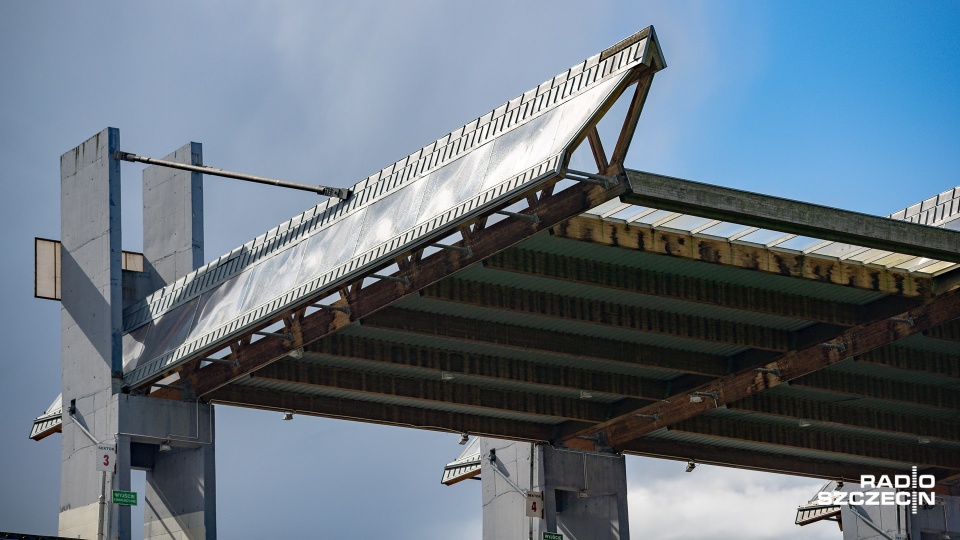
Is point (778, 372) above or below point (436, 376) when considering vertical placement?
below

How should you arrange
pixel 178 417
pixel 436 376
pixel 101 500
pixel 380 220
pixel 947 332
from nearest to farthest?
pixel 380 220, pixel 101 500, pixel 178 417, pixel 947 332, pixel 436 376

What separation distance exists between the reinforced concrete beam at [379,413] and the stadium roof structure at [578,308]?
0.07m

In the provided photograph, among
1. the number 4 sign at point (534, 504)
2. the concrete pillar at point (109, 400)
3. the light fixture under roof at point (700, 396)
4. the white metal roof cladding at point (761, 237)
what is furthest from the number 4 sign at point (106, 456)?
the light fixture under roof at point (700, 396)

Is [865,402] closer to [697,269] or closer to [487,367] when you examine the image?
[487,367]

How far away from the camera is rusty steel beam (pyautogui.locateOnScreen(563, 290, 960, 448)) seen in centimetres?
4200

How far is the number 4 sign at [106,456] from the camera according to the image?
42312 millimetres

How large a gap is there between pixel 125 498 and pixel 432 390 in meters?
11.0

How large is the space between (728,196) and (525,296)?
9.56 m

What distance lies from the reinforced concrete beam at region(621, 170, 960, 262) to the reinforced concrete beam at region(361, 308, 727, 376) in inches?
430

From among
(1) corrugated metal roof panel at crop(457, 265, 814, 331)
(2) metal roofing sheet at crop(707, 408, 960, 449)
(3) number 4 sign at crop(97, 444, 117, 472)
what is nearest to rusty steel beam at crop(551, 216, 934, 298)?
(1) corrugated metal roof panel at crop(457, 265, 814, 331)

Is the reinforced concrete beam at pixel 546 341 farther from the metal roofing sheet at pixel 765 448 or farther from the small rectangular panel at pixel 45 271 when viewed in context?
the small rectangular panel at pixel 45 271

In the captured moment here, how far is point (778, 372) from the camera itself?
46.0 m

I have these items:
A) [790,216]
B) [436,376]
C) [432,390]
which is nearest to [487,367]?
[436,376]

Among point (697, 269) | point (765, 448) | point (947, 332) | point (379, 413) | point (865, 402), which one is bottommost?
point (765, 448)
